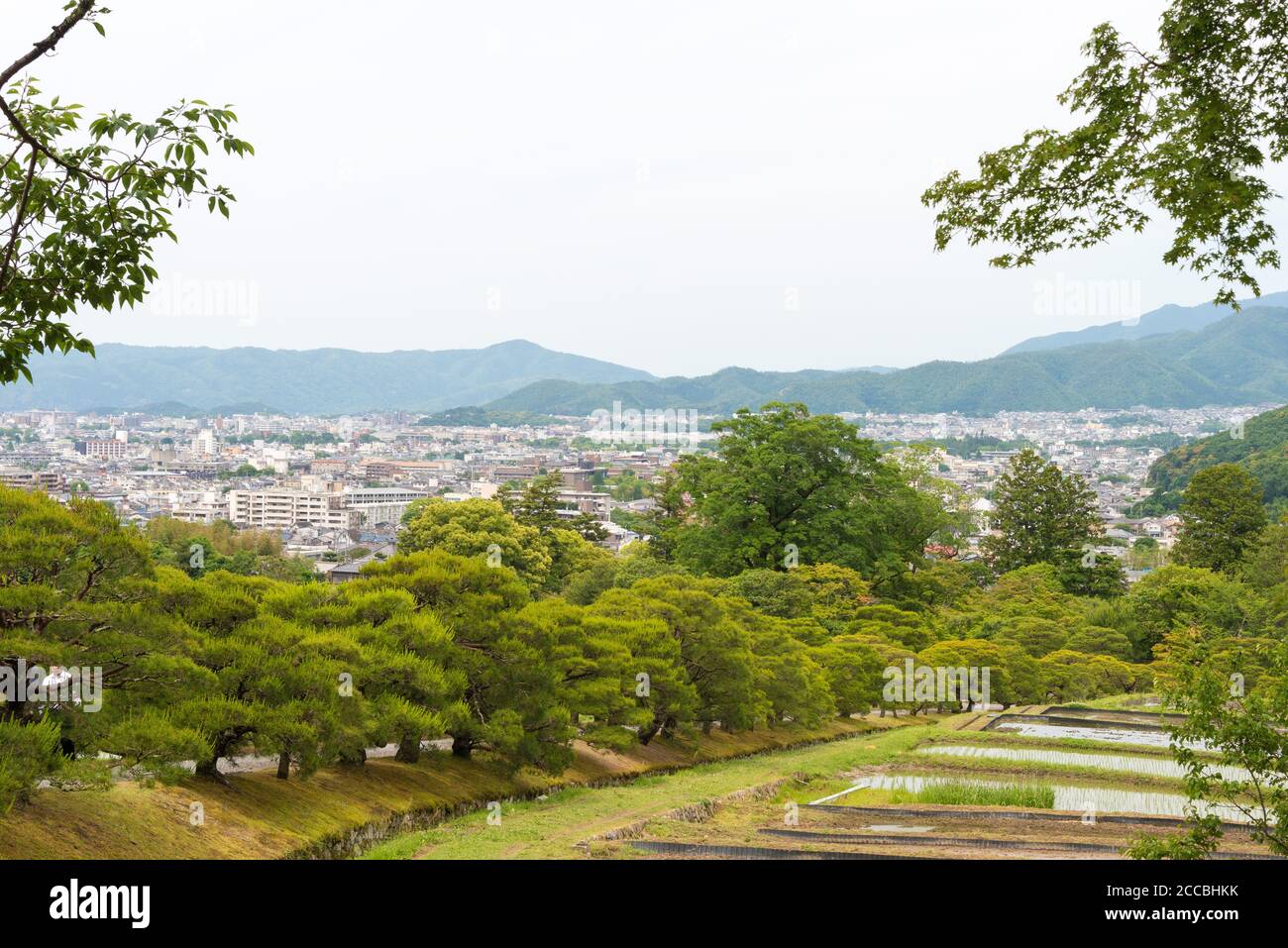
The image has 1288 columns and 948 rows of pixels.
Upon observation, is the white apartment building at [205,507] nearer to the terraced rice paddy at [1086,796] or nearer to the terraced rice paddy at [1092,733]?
the terraced rice paddy at [1092,733]

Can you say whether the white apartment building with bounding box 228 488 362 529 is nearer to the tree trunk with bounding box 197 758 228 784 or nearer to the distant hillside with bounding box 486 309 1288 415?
the distant hillside with bounding box 486 309 1288 415

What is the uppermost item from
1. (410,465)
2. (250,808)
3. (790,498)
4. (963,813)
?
(790,498)

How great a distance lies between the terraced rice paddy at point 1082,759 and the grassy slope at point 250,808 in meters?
5.76

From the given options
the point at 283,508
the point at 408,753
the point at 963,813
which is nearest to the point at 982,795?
the point at 963,813

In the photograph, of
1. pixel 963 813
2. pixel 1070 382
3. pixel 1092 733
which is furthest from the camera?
pixel 1070 382

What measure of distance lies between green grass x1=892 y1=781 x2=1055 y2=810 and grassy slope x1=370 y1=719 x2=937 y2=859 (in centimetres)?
209

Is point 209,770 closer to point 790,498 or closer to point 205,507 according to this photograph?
point 790,498

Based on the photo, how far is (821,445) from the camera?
3466 cm

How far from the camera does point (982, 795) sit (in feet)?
40.5

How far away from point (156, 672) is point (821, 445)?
1077 inches

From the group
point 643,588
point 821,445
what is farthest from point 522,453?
point 643,588

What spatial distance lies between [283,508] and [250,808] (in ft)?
339

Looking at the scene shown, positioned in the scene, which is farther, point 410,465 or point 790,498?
point 410,465

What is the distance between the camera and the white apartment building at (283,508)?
107375 mm
